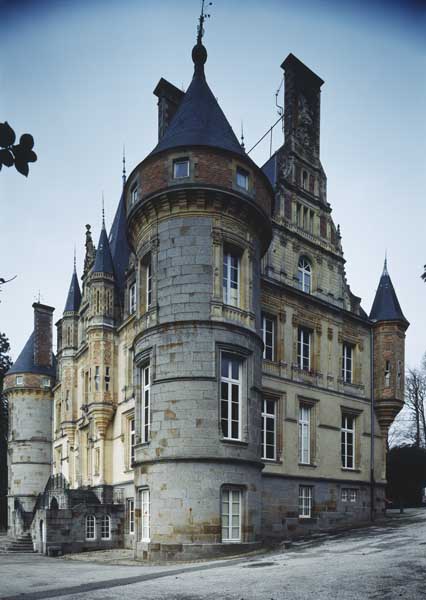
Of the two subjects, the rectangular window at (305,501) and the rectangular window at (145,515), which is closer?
the rectangular window at (145,515)

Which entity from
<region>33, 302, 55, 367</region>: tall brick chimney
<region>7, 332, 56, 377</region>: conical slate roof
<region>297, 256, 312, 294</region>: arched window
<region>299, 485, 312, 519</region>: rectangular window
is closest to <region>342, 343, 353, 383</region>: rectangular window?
<region>297, 256, 312, 294</region>: arched window

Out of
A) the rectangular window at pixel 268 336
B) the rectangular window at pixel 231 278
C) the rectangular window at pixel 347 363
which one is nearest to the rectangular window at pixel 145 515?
the rectangular window at pixel 231 278

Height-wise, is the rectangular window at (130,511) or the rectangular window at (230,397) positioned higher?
Answer: the rectangular window at (230,397)

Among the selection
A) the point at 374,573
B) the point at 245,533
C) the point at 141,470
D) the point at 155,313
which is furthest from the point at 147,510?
the point at 374,573

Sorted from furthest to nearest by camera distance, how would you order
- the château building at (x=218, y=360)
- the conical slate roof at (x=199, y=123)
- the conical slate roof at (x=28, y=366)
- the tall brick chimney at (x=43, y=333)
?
1. the tall brick chimney at (x=43, y=333)
2. the conical slate roof at (x=28, y=366)
3. the conical slate roof at (x=199, y=123)
4. the château building at (x=218, y=360)

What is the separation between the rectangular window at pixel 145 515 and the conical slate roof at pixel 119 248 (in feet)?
39.9

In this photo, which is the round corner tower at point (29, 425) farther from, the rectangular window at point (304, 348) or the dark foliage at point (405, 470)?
the rectangular window at point (304, 348)

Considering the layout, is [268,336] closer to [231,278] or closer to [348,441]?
[231,278]

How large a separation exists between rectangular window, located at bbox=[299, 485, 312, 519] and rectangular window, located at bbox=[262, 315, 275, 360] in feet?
17.2

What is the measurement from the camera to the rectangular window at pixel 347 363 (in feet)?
96.2

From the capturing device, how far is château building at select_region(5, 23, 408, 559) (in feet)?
63.9

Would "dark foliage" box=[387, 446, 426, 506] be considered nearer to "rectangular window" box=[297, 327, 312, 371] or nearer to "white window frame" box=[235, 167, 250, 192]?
"rectangular window" box=[297, 327, 312, 371]

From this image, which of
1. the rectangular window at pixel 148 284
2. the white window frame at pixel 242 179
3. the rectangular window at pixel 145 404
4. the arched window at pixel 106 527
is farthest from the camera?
the arched window at pixel 106 527

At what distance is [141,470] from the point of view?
2017cm
